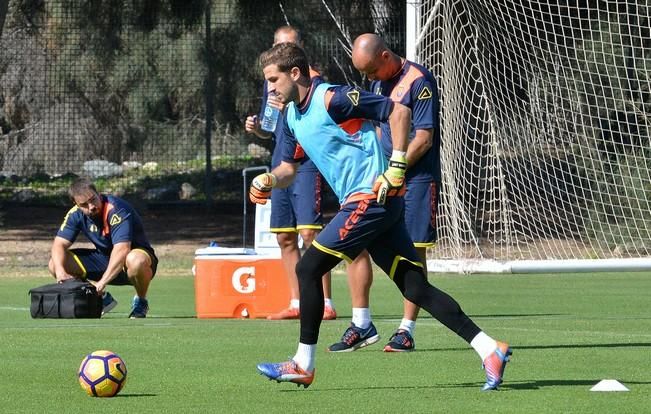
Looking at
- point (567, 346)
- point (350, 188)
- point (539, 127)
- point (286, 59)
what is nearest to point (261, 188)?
point (350, 188)

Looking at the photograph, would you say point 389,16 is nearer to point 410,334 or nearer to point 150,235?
point 150,235

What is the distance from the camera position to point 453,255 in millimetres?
17156

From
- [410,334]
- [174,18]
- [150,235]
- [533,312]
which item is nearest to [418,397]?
[410,334]

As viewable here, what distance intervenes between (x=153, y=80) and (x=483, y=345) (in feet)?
61.0

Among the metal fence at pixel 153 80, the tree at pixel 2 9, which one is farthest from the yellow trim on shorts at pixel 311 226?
the metal fence at pixel 153 80

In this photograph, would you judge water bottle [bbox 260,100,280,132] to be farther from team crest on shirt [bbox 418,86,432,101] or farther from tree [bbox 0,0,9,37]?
tree [bbox 0,0,9,37]

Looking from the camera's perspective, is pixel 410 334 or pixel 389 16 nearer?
pixel 410 334

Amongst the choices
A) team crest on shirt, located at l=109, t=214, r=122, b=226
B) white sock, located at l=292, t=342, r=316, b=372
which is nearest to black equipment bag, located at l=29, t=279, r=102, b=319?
team crest on shirt, located at l=109, t=214, r=122, b=226

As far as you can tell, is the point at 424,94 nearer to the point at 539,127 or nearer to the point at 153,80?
the point at 539,127

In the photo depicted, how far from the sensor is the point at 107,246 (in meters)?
12.8

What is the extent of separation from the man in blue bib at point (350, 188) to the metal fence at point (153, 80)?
1531 centimetres

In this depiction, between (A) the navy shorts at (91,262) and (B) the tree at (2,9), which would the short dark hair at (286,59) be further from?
(B) the tree at (2,9)

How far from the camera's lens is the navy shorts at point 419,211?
9539 mm

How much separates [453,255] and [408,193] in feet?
25.2
